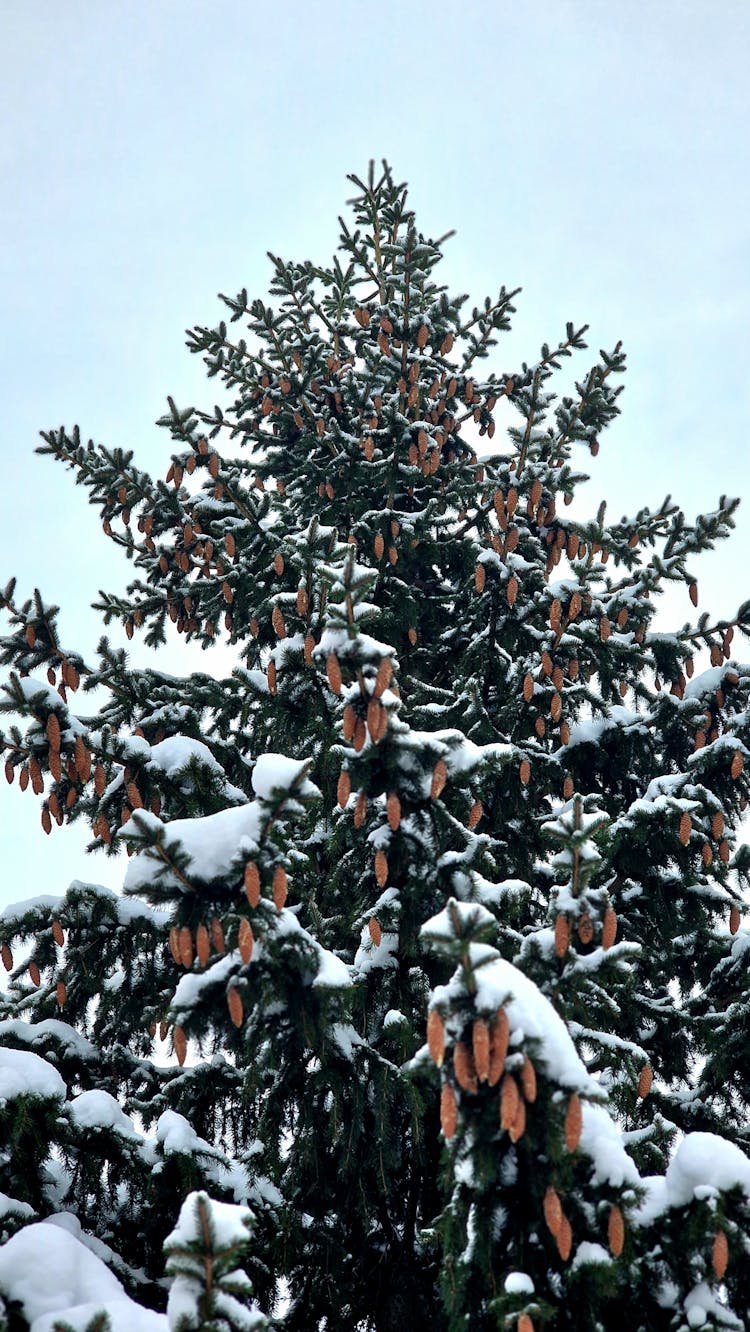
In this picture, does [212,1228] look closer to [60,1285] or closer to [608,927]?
[60,1285]

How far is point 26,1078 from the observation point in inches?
228

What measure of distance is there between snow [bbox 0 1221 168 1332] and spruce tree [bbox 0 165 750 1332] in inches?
1.1

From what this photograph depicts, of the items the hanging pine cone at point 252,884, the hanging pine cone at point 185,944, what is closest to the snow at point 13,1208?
the hanging pine cone at point 185,944

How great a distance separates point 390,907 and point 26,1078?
2206 millimetres

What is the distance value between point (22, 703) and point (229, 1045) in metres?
2.22

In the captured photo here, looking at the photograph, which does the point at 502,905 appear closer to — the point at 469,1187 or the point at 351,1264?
the point at 469,1187

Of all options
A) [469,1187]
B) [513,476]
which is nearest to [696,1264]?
[469,1187]

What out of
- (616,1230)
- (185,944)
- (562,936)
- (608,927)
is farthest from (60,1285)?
(608,927)

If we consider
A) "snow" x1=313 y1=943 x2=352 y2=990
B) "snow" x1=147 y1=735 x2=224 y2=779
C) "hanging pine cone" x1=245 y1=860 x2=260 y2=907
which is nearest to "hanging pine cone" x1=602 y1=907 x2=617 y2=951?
"snow" x1=313 y1=943 x2=352 y2=990

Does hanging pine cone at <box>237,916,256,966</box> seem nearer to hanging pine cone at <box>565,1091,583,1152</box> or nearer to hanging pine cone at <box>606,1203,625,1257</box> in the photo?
hanging pine cone at <box>565,1091,583,1152</box>

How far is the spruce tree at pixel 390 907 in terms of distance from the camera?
4215 mm

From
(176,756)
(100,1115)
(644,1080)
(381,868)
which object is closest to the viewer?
(381,868)

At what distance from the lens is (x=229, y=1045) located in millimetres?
5391

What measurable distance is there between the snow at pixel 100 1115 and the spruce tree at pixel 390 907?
0.02 m
